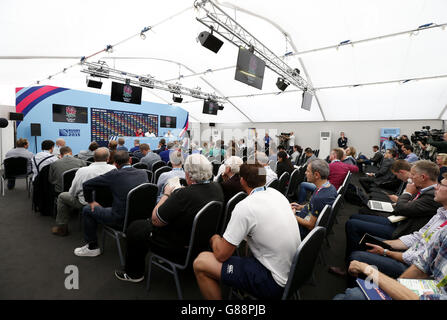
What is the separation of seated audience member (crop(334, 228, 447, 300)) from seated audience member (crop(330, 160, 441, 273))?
2.14ft

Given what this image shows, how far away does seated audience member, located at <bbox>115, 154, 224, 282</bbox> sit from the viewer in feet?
5.11

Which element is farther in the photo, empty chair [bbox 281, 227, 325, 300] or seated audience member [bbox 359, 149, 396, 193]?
seated audience member [bbox 359, 149, 396, 193]

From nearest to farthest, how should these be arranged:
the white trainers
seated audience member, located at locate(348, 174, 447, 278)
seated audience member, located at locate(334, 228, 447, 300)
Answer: seated audience member, located at locate(334, 228, 447, 300), seated audience member, located at locate(348, 174, 447, 278), the white trainers

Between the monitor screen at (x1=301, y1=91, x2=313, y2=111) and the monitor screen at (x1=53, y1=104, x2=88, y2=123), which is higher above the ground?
the monitor screen at (x1=301, y1=91, x2=313, y2=111)

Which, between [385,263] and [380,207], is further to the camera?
[380,207]

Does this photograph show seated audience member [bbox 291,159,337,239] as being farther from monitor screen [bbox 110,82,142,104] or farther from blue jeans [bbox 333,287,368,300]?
monitor screen [bbox 110,82,142,104]

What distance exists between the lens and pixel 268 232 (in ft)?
3.97

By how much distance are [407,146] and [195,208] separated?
19.9 feet

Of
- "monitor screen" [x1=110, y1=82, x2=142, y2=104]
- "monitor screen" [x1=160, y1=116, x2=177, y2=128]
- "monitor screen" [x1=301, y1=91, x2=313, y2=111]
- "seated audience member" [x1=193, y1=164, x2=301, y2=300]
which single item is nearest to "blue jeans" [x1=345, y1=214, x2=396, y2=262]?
"seated audience member" [x1=193, y1=164, x2=301, y2=300]

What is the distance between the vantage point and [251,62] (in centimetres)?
482

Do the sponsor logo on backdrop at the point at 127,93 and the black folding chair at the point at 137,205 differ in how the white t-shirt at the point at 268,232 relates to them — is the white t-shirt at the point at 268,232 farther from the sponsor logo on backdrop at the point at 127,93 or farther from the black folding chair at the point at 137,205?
the sponsor logo on backdrop at the point at 127,93

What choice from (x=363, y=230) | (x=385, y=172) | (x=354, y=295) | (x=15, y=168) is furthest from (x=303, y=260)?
(x=15, y=168)

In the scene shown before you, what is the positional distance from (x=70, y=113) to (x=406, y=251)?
11870 mm

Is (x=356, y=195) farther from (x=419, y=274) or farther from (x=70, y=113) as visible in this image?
(x=70, y=113)
